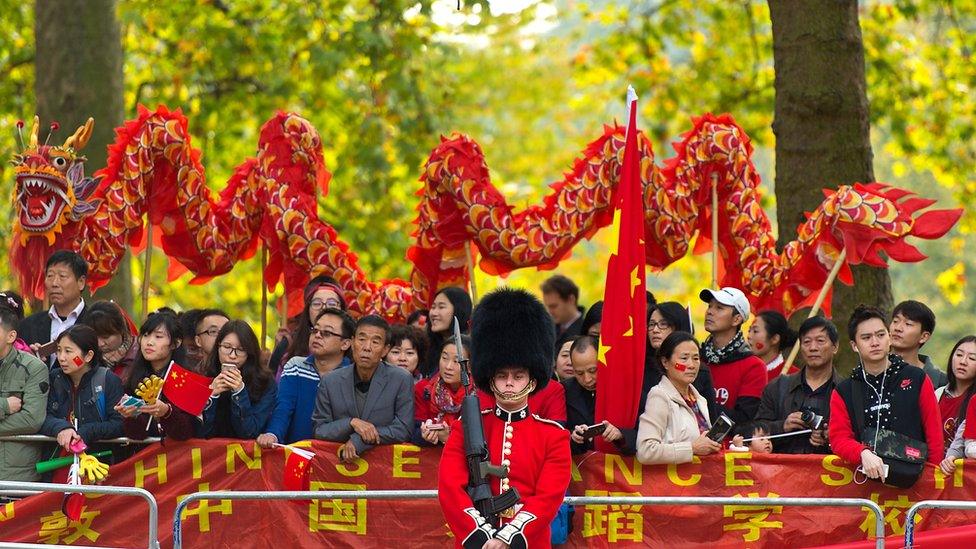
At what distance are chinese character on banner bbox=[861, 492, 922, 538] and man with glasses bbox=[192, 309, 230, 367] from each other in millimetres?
3762

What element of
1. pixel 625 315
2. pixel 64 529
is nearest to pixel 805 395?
pixel 625 315

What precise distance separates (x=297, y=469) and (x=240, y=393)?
58 centimetres

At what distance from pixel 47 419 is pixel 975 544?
479 cm

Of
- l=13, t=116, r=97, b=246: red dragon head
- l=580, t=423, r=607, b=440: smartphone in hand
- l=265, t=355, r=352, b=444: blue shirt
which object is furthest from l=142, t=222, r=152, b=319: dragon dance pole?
l=580, t=423, r=607, b=440: smartphone in hand

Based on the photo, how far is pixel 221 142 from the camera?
18000 millimetres

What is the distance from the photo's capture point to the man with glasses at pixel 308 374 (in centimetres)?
849

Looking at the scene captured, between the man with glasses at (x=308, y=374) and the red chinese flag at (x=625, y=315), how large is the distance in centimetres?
164

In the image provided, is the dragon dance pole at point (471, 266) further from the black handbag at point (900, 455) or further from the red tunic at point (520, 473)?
the black handbag at point (900, 455)

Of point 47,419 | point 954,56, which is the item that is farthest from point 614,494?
point 954,56

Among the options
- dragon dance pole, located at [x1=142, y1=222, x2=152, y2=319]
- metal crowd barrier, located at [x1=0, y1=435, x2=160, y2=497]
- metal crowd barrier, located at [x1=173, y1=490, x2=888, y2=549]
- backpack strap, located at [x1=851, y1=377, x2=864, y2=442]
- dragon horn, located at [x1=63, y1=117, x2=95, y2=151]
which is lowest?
metal crowd barrier, located at [x1=173, y1=490, x2=888, y2=549]

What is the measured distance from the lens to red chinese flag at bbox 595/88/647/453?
7754mm

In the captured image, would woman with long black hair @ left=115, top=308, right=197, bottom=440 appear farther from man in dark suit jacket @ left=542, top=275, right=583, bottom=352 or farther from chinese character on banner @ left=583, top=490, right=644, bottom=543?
man in dark suit jacket @ left=542, top=275, right=583, bottom=352

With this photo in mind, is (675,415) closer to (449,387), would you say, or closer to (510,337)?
(510,337)

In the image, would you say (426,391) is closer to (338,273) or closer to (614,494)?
(614,494)
